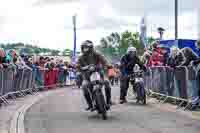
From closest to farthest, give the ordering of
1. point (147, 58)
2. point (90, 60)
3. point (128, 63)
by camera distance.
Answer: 1. point (90, 60)
2. point (128, 63)
3. point (147, 58)

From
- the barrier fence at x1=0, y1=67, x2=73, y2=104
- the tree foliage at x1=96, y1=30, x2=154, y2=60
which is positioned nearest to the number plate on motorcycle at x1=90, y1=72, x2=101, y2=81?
the barrier fence at x1=0, y1=67, x2=73, y2=104

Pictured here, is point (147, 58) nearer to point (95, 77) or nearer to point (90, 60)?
point (90, 60)

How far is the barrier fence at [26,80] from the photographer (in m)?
17.4

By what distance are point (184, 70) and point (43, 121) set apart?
499 cm

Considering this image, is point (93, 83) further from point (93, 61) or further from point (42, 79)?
point (42, 79)

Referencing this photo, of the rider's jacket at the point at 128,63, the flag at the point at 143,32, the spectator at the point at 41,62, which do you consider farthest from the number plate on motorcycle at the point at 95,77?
the flag at the point at 143,32

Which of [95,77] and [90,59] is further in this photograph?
[90,59]

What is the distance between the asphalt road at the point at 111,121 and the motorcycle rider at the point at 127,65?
187 cm

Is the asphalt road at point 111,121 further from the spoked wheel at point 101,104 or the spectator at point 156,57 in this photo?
the spectator at point 156,57

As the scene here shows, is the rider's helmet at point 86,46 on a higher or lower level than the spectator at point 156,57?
higher

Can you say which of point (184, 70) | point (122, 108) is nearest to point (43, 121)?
point (122, 108)

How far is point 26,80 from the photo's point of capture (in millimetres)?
21953

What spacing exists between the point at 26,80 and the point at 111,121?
35.0 feet

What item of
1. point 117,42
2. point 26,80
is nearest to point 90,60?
point 26,80
